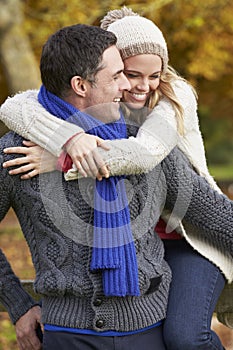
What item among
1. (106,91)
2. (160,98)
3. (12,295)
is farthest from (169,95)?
(12,295)

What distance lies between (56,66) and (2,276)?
914mm

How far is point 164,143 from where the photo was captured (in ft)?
9.54

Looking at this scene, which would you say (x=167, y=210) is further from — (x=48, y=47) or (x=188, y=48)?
(x=188, y=48)

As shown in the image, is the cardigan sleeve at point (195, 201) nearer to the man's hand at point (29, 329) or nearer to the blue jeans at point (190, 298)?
the blue jeans at point (190, 298)

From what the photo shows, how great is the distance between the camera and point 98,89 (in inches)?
111

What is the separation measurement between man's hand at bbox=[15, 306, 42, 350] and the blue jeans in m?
0.54

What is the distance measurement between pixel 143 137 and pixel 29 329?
92 cm

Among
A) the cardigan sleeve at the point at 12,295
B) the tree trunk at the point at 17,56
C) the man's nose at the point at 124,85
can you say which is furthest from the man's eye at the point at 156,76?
the tree trunk at the point at 17,56

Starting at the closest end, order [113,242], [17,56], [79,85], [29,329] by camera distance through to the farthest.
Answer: [113,242]
[79,85]
[29,329]
[17,56]

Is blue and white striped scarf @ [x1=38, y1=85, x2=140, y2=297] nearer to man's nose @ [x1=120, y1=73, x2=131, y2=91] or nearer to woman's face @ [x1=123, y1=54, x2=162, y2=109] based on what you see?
man's nose @ [x1=120, y1=73, x2=131, y2=91]

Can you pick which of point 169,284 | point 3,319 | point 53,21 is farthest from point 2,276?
point 53,21

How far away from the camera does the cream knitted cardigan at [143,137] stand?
2.78 metres

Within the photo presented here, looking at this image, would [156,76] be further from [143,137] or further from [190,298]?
[190,298]

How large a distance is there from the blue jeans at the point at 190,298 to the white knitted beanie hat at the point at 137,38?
32.6 inches
